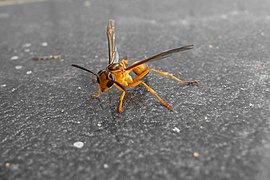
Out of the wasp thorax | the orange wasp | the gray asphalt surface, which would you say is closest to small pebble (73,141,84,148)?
the gray asphalt surface

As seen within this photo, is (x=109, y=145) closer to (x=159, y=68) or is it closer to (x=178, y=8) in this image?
(x=159, y=68)

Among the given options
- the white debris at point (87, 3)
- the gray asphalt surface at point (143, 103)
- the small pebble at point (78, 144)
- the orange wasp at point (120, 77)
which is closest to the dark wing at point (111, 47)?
the orange wasp at point (120, 77)

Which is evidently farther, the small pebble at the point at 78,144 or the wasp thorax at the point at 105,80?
the wasp thorax at the point at 105,80

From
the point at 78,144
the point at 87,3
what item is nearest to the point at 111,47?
the point at 78,144

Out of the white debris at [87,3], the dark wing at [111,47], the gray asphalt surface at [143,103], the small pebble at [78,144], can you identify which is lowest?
the small pebble at [78,144]

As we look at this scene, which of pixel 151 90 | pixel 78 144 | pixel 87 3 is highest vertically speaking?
pixel 87 3

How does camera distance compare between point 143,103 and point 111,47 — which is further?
point 111,47

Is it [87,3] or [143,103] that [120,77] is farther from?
[87,3]

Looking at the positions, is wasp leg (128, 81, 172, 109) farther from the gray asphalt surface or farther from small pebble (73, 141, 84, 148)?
small pebble (73, 141, 84, 148)

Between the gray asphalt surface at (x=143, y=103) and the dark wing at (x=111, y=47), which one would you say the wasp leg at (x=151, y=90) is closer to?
the gray asphalt surface at (x=143, y=103)
